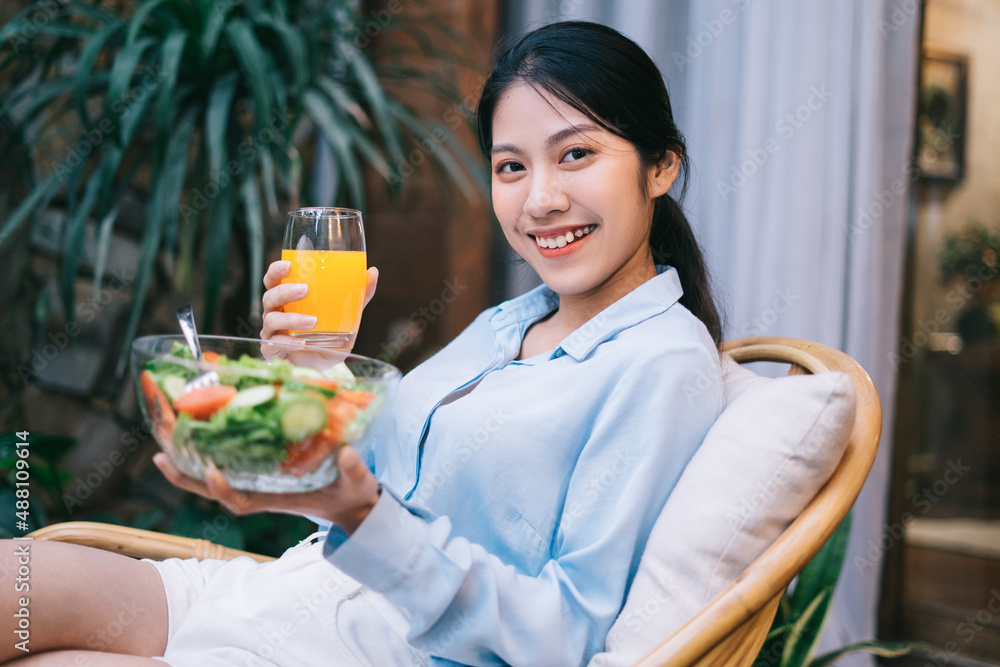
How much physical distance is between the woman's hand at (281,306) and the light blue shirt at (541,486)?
209mm

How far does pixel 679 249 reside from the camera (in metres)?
1.27

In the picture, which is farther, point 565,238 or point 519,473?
point 565,238

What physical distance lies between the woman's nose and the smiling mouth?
41 mm

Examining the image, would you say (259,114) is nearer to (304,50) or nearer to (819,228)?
(304,50)

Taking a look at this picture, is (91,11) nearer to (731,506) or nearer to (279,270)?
(279,270)

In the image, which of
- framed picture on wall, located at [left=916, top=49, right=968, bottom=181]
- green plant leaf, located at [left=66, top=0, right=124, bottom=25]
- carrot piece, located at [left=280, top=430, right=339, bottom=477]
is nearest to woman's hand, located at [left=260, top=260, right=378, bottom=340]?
carrot piece, located at [left=280, top=430, right=339, bottom=477]

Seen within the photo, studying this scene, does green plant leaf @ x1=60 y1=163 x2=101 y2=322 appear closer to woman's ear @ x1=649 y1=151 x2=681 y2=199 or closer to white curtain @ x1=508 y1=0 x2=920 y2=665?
woman's ear @ x1=649 y1=151 x2=681 y2=199

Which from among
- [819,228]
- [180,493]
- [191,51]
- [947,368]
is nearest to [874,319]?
[819,228]

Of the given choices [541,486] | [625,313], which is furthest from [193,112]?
[541,486]

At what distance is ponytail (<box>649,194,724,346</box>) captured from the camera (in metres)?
1.25

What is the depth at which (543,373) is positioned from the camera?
104 cm

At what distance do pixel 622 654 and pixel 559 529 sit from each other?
156mm

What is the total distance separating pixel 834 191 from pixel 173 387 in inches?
72.3

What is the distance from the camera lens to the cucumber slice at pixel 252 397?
589 millimetres
